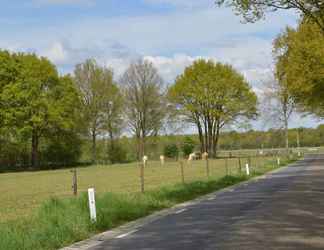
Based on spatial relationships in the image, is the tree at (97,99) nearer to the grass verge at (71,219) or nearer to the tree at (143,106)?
the tree at (143,106)

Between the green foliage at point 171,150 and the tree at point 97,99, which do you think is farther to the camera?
the green foliage at point 171,150

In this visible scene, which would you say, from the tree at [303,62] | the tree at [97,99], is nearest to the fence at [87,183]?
the tree at [303,62]

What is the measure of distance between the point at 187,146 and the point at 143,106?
13433mm

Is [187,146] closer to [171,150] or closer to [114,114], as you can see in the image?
[171,150]

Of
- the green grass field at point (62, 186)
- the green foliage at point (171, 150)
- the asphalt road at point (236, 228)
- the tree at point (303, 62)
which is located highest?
the tree at point (303, 62)

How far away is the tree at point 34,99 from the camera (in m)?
75.6

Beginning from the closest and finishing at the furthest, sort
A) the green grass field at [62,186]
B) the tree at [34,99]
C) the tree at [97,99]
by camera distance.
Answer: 1. the green grass field at [62,186]
2. the tree at [34,99]
3. the tree at [97,99]

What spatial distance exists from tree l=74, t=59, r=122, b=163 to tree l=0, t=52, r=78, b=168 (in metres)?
4.93

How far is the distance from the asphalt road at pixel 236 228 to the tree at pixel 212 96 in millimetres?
72530

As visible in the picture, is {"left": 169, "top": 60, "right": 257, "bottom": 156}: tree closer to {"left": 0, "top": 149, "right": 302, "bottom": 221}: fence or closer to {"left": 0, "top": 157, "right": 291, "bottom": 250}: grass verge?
{"left": 0, "top": 149, "right": 302, "bottom": 221}: fence

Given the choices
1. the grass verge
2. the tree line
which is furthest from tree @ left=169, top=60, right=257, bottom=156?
the grass verge

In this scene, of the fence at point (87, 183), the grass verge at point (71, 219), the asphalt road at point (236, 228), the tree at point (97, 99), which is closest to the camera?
the asphalt road at point (236, 228)

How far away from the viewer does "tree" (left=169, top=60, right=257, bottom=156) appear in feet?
304

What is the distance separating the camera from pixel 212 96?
92.4 meters
